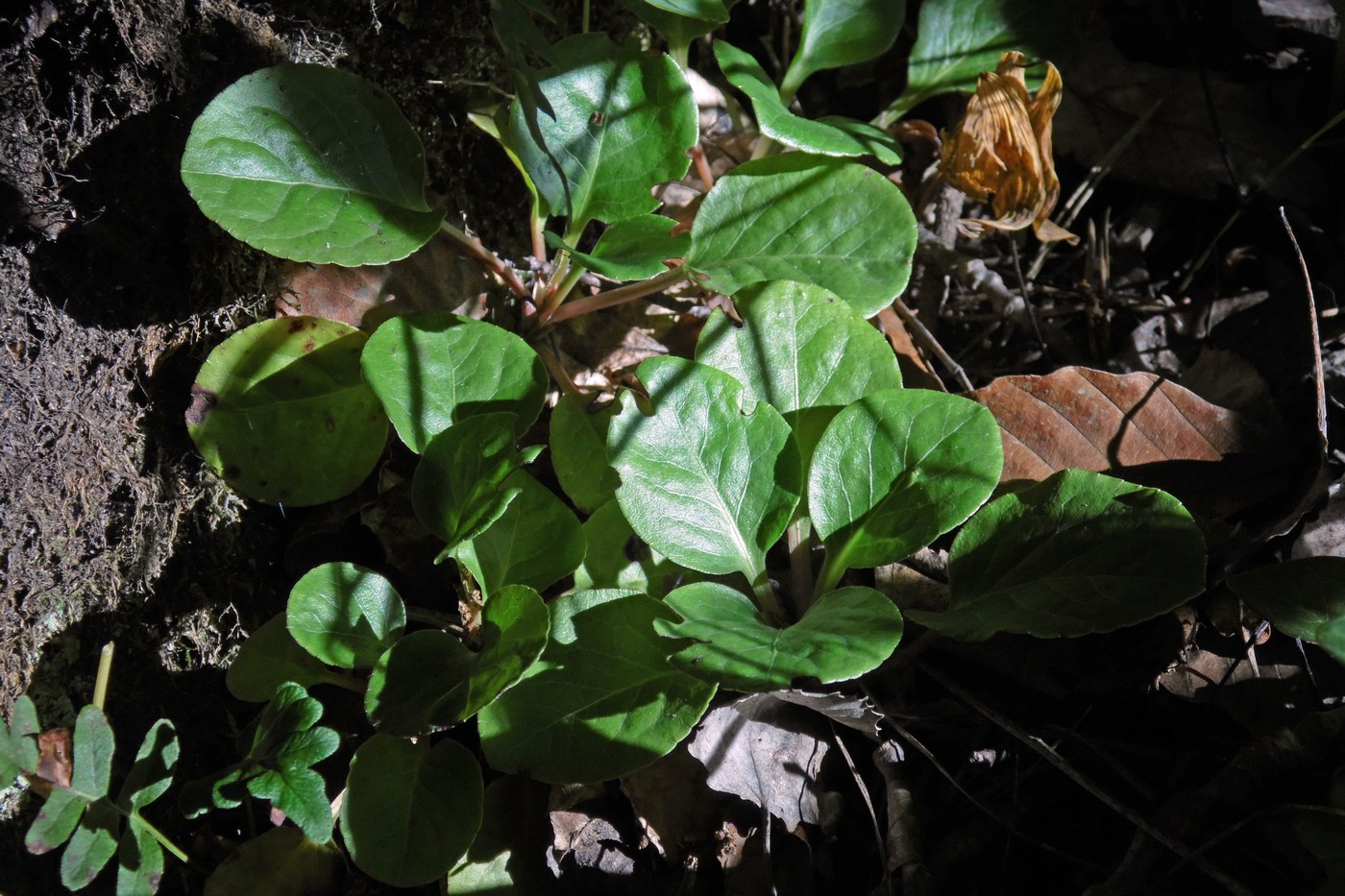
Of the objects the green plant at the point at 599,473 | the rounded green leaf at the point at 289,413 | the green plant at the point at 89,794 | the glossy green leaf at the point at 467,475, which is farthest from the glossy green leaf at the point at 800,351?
the green plant at the point at 89,794

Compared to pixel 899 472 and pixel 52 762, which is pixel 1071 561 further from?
pixel 52 762

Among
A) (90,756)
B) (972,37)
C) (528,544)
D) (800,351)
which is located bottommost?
(90,756)

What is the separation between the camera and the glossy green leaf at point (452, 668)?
1135 millimetres

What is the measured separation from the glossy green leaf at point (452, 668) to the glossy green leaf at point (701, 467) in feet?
0.66

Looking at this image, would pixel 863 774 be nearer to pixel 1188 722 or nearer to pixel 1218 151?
pixel 1188 722

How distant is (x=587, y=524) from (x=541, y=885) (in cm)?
52

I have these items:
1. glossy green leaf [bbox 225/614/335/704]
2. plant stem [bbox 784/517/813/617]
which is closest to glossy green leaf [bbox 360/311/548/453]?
glossy green leaf [bbox 225/614/335/704]

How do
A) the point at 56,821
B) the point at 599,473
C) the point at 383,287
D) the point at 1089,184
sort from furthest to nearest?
the point at 1089,184 → the point at 383,287 → the point at 599,473 → the point at 56,821

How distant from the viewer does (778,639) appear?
Result: 1101mm

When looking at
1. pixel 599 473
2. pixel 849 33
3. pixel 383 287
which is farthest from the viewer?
pixel 849 33

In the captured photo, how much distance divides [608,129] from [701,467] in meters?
0.58

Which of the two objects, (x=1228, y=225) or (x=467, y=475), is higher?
(x=1228, y=225)

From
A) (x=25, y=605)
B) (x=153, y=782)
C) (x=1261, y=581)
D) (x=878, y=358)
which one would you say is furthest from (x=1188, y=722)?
(x=25, y=605)

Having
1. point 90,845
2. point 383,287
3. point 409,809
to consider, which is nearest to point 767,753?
point 409,809
